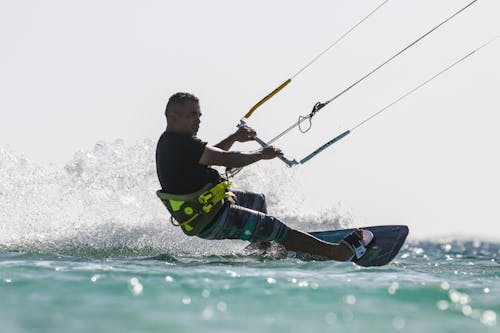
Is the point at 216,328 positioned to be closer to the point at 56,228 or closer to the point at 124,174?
the point at 56,228

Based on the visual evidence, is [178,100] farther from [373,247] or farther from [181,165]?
[373,247]

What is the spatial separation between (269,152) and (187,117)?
1.19m

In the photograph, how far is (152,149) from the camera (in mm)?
16656

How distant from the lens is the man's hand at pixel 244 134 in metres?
10.5

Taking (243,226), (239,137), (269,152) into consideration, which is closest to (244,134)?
(239,137)

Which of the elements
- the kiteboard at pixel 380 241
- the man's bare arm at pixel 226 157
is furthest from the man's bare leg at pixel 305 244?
the man's bare arm at pixel 226 157

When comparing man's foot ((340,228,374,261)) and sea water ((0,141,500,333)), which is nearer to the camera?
sea water ((0,141,500,333))

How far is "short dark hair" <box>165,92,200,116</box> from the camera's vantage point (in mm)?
9438

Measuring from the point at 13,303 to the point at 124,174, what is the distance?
35.0 ft

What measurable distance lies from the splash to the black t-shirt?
190 cm

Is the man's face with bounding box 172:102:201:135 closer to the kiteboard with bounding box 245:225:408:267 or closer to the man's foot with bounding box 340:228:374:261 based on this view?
the kiteboard with bounding box 245:225:408:267

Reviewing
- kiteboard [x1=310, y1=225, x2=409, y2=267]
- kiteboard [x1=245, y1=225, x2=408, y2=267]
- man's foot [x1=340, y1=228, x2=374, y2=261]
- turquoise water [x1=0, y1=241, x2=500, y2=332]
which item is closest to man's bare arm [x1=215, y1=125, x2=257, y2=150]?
kiteboard [x1=245, y1=225, x2=408, y2=267]

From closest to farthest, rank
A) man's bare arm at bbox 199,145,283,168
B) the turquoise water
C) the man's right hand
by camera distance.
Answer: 1. the turquoise water
2. man's bare arm at bbox 199,145,283,168
3. the man's right hand

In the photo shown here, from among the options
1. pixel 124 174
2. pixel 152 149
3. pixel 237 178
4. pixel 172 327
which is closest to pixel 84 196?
pixel 124 174
